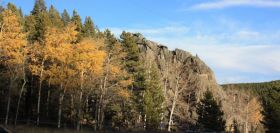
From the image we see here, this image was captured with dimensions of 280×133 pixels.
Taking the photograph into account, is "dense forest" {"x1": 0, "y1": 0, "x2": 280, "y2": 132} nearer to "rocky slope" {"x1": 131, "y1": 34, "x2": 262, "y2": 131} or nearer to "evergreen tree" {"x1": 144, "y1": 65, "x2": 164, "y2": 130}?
"evergreen tree" {"x1": 144, "y1": 65, "x2": 164, "y2": 130}

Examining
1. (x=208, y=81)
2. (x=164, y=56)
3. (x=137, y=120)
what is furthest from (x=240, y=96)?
(x=137, y=120)

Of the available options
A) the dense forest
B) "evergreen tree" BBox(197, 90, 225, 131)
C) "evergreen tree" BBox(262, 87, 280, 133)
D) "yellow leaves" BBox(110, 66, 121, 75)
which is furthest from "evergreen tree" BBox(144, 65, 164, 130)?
"evergreen tree" BBox(262, 87, 280, 133)

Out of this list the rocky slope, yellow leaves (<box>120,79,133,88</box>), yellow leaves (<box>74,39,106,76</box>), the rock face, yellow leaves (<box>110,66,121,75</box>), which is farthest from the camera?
the rock face

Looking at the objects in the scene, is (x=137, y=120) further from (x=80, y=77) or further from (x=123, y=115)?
(x=80, y=77)

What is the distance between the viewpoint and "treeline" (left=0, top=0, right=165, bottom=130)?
45.8 metres

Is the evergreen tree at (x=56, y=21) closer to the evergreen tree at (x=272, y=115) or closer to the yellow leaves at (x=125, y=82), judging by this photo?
the yellow leaves at (x=125, y=82)

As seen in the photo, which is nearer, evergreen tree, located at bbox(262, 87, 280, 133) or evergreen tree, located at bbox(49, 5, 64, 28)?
evergreen tree, located at bbox(262, 87, 280, 133)

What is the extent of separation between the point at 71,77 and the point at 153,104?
14763 millimetres

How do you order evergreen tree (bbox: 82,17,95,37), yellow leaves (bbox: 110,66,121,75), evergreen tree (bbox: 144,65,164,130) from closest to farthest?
yellow leaves (bbox: 110,66,121,75), evergreen tree (bbox: 144,65,164,130), evergreen tree (bbox: 82,17,95,37)

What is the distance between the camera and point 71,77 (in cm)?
4856

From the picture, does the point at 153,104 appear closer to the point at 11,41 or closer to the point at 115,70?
the point at 115,70

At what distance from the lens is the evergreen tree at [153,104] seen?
188 feet

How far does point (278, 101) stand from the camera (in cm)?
6531

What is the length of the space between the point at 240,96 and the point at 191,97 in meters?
12.7
